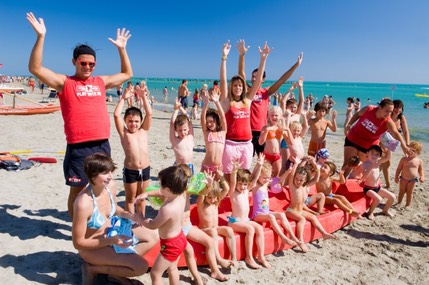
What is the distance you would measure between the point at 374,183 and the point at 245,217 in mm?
2681

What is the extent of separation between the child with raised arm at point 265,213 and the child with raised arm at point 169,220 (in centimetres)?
160

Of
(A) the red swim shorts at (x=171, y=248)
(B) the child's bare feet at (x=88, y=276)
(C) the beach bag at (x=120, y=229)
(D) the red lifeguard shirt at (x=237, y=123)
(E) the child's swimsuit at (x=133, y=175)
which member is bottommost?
(B) the child's bare feet at (x=88, y=276)

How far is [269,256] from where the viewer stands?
4.09 m

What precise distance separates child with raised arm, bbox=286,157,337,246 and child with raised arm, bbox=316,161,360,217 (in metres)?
0.54

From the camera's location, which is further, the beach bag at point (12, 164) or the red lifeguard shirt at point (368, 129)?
the beach bag at point (12, 164)

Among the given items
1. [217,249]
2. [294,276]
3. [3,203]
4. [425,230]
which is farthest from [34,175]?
[425,230]

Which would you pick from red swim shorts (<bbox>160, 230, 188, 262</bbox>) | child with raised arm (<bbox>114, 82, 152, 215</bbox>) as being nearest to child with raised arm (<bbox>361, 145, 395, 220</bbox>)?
child with raised arm (<bbox>114, 82, 152, 215</bbox>)

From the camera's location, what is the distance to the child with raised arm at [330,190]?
5.12 metres

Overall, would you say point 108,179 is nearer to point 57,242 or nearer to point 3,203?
point 57,242

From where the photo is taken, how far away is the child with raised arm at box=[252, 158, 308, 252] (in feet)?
13.6

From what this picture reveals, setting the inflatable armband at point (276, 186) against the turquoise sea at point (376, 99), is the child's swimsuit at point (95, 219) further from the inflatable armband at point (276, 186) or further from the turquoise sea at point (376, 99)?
the turquoise sea at point (376, 99)

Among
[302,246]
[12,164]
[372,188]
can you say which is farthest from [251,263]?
[12,164]

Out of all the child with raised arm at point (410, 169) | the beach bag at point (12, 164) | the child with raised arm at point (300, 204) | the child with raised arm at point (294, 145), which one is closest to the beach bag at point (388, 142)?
the child with raised arm at point (410, 169)

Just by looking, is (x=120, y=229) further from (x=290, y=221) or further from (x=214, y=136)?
(x=290, y=221)
